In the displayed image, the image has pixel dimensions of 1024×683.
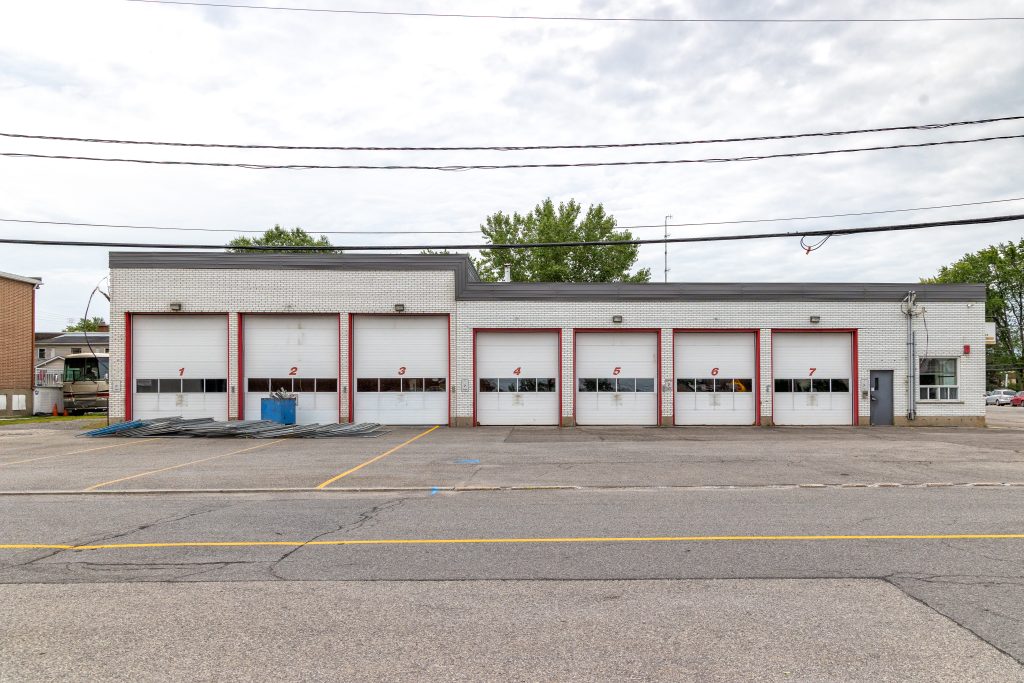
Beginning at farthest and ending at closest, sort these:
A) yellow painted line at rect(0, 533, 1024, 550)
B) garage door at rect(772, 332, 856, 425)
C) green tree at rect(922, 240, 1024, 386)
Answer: green tree at rect(922, 240, 1024, 386) < garage door at rect(772, 332, 856, 425) < yellow painted line at rect(0, 533, 1024, 550)

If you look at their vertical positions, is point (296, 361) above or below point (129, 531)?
above

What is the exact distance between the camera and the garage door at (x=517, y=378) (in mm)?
27328

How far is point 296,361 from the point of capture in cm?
2712

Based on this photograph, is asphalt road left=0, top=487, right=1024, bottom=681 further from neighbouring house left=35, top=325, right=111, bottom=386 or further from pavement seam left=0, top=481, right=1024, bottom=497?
neighbouring house left=35, top=325, right=111, bottom=386

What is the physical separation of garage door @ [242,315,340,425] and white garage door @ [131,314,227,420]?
1092 millimetres

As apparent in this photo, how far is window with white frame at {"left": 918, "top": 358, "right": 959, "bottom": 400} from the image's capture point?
27.9 metres

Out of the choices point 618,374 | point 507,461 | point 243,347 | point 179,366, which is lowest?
point 507,461

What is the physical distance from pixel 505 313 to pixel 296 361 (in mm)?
8464

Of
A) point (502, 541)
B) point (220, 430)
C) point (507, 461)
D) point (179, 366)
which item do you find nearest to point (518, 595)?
point (502, 541)

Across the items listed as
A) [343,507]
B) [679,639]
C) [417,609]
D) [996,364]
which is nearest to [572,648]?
[679,639]

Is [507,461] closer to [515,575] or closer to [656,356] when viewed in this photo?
[515,575]

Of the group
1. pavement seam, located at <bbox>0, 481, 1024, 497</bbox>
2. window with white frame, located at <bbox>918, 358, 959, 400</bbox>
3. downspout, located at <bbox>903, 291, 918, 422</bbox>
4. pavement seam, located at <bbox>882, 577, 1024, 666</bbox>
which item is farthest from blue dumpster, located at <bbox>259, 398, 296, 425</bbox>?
window with white frame, located at <bbox>918, 358, 959, 400</bbox>

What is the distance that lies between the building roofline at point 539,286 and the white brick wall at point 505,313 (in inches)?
9.7

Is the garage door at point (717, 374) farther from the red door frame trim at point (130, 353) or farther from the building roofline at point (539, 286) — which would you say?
the red door frame trim at point (130, 353)
